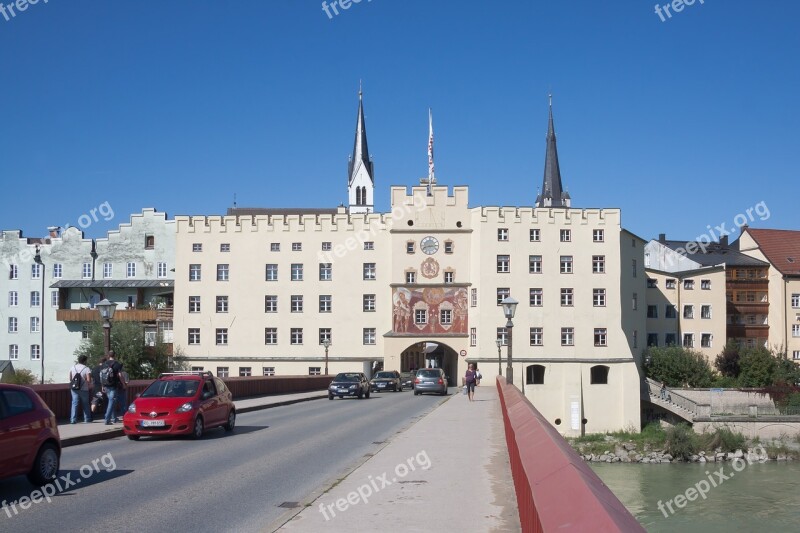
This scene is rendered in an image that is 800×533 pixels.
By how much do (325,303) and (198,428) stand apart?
56285mm

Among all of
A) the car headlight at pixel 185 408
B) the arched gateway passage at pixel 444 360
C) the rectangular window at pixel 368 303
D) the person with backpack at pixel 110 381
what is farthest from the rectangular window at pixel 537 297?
the car headlight at pixel 185 408

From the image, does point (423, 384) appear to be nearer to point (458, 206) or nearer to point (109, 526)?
point (458, 206)

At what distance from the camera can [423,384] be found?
50656 millimetres

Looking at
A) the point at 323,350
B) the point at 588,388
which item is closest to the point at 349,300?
the point at 323,350

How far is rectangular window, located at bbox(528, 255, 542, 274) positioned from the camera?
239 feet

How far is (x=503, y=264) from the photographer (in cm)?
7288

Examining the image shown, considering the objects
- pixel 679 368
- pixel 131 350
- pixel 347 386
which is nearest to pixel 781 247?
pixel 679 368

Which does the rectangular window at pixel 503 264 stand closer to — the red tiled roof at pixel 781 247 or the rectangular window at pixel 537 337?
the rectangular window at pixel 537 337

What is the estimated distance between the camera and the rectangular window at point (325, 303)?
76.0 metres

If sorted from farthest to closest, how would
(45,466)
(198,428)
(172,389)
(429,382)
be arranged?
(429,382), (172,389), (198,428), (45,466)

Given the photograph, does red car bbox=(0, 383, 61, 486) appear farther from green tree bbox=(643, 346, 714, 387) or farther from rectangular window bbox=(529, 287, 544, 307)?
green tree bbox=(643, 346, 714, 387)

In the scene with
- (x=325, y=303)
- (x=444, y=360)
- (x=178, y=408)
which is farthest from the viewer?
(x=444, y=360)

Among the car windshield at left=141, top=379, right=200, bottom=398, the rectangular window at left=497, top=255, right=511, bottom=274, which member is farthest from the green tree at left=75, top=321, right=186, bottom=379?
the car windshield at left=141, top=379, right=200, bottom=398

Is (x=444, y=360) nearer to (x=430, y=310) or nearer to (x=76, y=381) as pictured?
(x=430, y=310)
